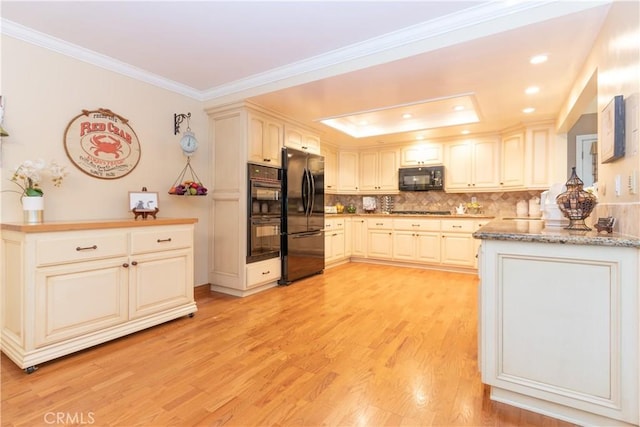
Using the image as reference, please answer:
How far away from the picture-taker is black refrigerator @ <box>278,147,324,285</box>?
4.09 metres

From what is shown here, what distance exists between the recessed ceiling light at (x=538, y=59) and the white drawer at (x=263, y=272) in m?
3.32

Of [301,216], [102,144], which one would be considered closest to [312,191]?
[301,216]

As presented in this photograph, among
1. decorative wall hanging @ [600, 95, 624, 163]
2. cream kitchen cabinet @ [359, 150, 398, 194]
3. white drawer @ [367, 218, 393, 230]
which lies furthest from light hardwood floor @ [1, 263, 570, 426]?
cream kitchen cabinet @ [359, 150, 398, 194]

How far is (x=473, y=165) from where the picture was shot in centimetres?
503

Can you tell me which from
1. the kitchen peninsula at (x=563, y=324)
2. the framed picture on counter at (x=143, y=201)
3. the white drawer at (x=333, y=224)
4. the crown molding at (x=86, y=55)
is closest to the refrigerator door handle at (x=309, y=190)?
the white drawer at (x=333, y=224)

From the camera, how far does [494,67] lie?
264cm

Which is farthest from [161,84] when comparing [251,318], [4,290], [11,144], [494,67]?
[494,67]

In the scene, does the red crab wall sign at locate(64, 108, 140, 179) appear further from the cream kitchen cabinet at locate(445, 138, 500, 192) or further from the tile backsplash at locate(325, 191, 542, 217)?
the cream kitchen cabinet at locate(445, 138, 500, 192)

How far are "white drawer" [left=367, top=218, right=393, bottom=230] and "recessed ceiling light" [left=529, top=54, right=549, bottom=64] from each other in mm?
3196

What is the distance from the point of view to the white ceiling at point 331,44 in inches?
83.0

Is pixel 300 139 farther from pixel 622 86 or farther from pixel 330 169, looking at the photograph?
pixel 622 86

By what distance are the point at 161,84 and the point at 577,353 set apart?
403cm

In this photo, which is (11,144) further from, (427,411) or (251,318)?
(427,411)

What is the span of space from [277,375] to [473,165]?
15.0ft
